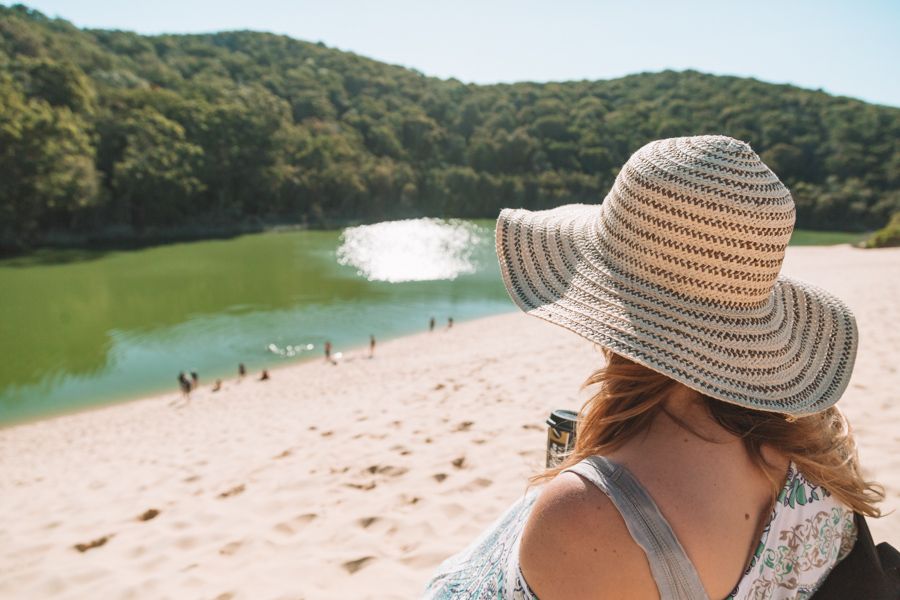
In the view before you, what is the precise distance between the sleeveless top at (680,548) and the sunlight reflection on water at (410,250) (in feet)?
94.5

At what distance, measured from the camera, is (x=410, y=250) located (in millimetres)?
40594

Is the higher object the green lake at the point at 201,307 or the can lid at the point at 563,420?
the can lid at the point at 563,420

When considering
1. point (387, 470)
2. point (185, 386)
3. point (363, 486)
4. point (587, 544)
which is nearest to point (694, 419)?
point (587, 544)

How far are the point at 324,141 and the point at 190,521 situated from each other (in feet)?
183

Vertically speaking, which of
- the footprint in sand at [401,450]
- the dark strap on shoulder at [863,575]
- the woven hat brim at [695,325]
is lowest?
the footprint in sand at [401,450]

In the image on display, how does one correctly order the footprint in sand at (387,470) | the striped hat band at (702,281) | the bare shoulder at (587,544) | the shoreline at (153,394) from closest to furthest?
the bare shoulder at (587,544) < the striped hat band at (702,281) < the footprint in sand at (387,470) < the shoreline at (153,394)

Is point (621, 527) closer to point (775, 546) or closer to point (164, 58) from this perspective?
point (775, 546)

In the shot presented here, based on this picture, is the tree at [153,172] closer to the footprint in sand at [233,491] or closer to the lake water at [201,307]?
the lake water at [201,307]

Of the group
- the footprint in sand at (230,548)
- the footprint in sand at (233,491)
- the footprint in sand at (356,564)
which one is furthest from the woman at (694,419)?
the footprint in sand at (233,491)

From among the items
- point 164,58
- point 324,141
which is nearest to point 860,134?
point 324,141

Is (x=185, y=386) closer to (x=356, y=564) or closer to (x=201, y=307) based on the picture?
(x=356, y=564)

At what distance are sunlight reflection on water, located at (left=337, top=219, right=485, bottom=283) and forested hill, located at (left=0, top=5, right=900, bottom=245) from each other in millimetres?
6013

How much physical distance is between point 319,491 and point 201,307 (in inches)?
873

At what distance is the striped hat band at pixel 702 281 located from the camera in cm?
101
